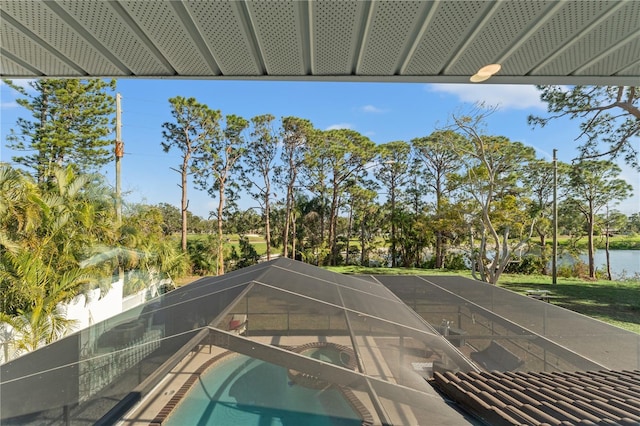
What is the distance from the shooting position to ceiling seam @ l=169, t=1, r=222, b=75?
0.95m

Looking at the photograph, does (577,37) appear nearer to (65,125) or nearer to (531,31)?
(531,31)

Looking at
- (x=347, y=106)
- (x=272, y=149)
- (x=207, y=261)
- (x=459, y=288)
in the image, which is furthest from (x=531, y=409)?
(x=347, y=106)

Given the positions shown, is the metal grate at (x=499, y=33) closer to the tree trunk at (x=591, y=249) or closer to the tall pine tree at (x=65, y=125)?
the tall pine tree at (x=65, y=125)

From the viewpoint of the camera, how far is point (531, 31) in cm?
102

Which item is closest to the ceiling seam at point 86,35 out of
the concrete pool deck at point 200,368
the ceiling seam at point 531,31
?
the concrete pool deck at point 200,368

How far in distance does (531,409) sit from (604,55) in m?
1.52

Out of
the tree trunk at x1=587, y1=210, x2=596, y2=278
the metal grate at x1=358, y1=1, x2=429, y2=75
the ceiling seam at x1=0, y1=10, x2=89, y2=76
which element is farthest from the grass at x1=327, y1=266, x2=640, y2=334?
the ceiling seam at x1=0, y1=10, x2=89, y2=76

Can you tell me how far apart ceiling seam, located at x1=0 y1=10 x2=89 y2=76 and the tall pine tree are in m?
9.55

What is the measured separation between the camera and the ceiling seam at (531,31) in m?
0.91

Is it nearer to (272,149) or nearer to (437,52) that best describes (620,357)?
(437,52)

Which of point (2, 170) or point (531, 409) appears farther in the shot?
point (2, 170)

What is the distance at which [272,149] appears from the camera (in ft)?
39.8

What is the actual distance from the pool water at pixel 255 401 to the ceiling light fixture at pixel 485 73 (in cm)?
151

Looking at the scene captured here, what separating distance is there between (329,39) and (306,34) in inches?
3.3
